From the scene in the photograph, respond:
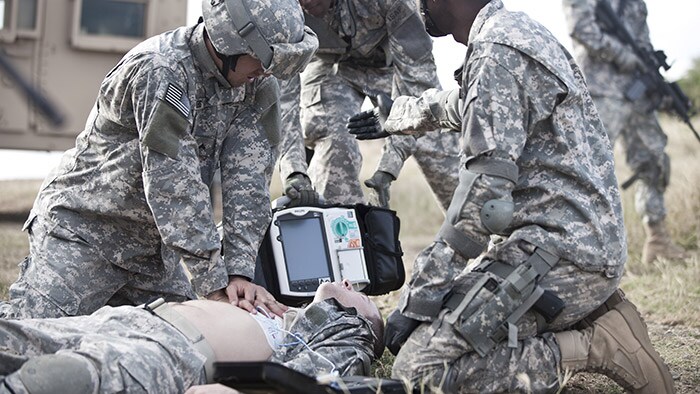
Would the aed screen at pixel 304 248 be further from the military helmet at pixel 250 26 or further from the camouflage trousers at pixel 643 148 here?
the camouflage trousers at pixel 643 148

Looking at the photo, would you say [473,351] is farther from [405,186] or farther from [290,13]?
[405,186]

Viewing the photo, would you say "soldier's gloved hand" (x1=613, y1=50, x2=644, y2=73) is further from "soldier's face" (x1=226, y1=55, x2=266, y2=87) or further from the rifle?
"soldier's face" (x1=226, y1=55, x2=266, y2=87)

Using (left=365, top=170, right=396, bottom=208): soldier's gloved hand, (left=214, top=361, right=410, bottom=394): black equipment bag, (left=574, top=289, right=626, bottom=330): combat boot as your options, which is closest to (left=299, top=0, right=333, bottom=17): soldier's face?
(left=365, top=170, right=396, bottom=208): soldier's gloved hand

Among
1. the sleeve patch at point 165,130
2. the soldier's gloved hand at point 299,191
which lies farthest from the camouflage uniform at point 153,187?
the soldier's gloved hand at point 299,191

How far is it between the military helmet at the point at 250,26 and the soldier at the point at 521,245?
575 millimetres

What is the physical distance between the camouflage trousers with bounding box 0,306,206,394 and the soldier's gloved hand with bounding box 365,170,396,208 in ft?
8.19

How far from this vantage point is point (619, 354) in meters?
4.25

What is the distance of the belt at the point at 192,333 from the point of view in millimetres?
3818

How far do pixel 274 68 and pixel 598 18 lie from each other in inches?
193

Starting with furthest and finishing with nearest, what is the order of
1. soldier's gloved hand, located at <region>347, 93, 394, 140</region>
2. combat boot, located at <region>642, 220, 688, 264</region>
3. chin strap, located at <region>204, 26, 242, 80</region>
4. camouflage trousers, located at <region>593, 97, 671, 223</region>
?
1. camouflage trousers, located at <region>593, 97, 671, 223</region>
2. combat boot, located at <region>642, 220, 688, 264</region>
3. soldier's gloved hand, located at <region>347, 93, 394, 140</region>
4. chin strap, located at <region>204, 26, 242, 80</region>

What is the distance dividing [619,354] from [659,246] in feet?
14.9

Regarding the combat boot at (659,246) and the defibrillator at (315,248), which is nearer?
the defibrillator at (315,248)

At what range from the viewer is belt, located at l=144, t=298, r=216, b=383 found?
3818 mm

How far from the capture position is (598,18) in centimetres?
877
